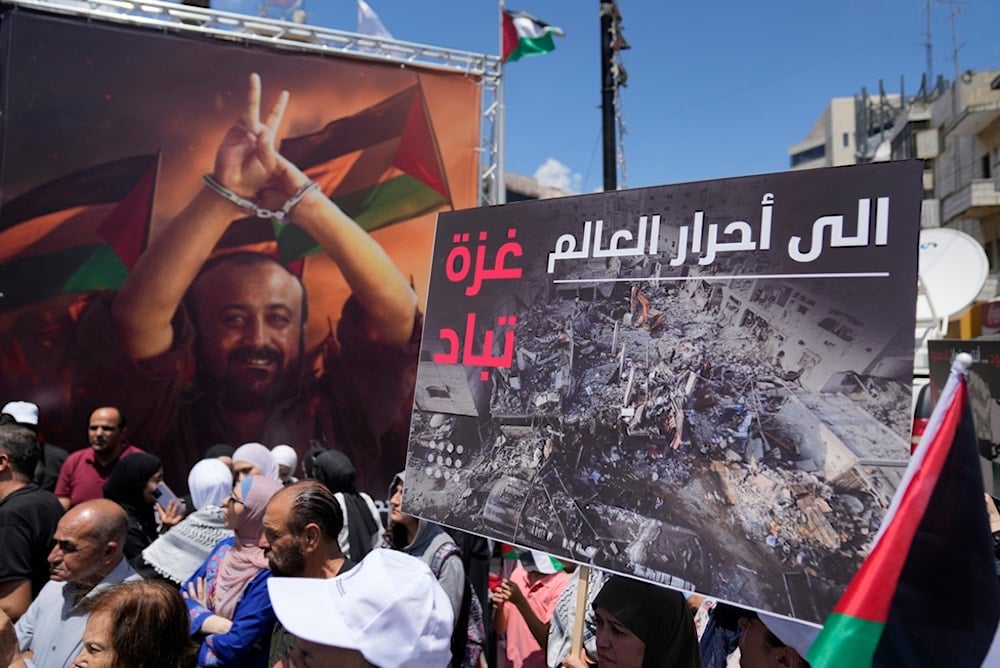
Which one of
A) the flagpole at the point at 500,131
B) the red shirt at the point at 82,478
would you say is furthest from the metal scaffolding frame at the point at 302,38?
the red shirt at the point at 82,478

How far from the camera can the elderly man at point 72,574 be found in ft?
8.10

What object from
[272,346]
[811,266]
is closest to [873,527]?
[811,266]

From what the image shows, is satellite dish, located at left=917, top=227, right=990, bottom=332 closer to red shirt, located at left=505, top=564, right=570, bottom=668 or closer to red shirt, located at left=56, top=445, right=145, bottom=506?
red shirt, located at left=505, top=564, right=570, bottom=668

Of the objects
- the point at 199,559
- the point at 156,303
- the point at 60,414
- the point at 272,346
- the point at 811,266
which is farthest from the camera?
the point at 272,346

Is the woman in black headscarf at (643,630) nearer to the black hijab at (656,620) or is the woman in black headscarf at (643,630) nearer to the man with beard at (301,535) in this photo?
the black hijab at (656,620)

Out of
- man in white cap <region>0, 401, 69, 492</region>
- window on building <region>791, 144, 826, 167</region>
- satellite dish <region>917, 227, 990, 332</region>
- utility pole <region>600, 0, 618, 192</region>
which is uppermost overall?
window on building <region>791, 144, 826, 167</region>

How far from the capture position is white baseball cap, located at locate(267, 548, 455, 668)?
172 centimetres

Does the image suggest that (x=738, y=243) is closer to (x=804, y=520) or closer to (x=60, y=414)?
(x=804, y=520)

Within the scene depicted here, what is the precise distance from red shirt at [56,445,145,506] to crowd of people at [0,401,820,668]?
710mm

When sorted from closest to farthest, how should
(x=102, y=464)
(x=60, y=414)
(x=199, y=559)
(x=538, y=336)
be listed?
1. (x=538, y=336)
2. (x=199, y=559)
3. (x=102, y=464)
4. (x=60, y=414)

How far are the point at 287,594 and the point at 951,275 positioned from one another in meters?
9.21

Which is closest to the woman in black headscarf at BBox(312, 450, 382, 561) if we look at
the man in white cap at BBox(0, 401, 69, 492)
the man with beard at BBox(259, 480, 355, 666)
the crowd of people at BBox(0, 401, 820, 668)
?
the crowd of people at BBox(0, 401, 820, 668)

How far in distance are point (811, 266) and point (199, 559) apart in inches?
112

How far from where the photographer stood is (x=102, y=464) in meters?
4.74
